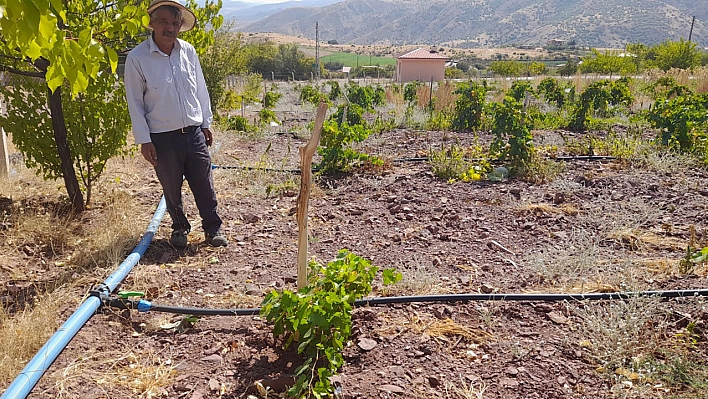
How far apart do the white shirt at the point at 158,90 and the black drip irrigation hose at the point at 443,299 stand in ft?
3.69

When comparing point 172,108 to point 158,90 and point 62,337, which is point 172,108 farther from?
point 62,337

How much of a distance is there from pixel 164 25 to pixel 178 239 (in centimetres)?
148

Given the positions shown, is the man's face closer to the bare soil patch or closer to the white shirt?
the white shirt

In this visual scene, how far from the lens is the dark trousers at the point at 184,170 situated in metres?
3.43

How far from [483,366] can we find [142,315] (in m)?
1.81

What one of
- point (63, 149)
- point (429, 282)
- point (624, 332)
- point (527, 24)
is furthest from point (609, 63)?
point (527, 24)

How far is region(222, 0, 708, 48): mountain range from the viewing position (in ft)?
308

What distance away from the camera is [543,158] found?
6262 mm

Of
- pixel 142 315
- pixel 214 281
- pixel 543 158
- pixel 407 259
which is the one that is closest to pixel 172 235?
pixel 214 281

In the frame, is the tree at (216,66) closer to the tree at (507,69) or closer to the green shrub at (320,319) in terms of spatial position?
the green shrub at (320,319)

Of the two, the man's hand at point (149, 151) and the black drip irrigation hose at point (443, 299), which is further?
the man's hand at point (149, 151)

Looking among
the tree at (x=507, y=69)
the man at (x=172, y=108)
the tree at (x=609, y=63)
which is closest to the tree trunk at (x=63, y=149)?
the man at (x=172, y=108)

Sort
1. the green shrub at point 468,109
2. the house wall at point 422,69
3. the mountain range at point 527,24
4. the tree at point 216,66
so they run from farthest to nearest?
the mountain range at point 527,24, the house wall at point 422,69, the tree at point 216,66, the green shrub at point 468,109

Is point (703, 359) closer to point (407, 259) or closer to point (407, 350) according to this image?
point (407, 350)
